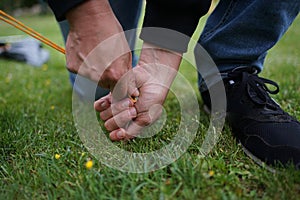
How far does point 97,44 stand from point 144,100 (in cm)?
28

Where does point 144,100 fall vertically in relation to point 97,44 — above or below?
below

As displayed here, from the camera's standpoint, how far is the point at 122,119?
43.8 inches

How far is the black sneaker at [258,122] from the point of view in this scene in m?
0.98

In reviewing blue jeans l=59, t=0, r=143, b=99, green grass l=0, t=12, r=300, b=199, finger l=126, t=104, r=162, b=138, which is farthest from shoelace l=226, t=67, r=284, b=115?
blue jeans l=59, t=0, r=143, b=99

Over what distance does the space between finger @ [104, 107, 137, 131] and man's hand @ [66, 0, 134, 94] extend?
0.16m

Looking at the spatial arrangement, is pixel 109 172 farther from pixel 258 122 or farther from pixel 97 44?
pixel 258 122

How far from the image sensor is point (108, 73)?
0.93 m

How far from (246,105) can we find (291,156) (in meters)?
0.26

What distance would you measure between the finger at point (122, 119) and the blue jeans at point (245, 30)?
457mm

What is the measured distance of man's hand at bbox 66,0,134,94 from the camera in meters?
0.87

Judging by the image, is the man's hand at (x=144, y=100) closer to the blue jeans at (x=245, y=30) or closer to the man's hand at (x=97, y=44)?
the man's hand at (x=97, y=44)

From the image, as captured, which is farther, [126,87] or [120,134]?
[120,134]

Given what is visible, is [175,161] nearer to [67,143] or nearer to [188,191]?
[188,191]

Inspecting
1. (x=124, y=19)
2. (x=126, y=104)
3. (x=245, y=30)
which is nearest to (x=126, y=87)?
(x=126, y=104)
